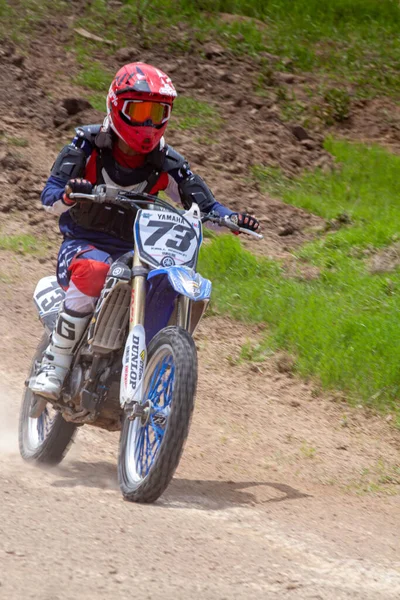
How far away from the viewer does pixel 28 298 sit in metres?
9.47

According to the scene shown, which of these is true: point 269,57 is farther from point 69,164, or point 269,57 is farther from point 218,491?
point 218,491

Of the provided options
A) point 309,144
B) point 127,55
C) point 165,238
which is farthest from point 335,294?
point 127,55

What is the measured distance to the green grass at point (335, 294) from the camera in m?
7.80

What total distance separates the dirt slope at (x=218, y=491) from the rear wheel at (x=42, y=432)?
110mm

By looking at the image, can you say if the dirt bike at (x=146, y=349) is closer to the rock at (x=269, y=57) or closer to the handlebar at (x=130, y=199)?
the handlebar at (x=130, y=199)

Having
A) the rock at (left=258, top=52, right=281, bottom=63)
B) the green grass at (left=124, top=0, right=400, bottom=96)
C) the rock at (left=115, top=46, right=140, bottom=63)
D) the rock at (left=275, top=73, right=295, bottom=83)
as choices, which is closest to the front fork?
the rock at (left=115, top=46, right=140, bottom=63)

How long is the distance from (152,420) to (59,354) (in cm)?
92

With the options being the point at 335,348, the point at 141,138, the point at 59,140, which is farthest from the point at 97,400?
the point at 59,140

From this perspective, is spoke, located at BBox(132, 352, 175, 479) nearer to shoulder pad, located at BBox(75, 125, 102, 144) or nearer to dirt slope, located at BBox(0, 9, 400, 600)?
dirt slope, located at BBox(0, 9, 400, 600)

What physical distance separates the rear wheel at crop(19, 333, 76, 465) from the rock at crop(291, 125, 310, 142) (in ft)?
28.0

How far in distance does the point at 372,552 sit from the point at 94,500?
130 cm

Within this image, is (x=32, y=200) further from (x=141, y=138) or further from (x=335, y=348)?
(x=141, y=138)

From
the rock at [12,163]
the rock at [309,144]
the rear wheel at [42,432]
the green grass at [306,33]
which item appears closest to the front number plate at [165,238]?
the rear wheel at [42,432]

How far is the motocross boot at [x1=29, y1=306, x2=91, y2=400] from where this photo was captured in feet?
17.9
